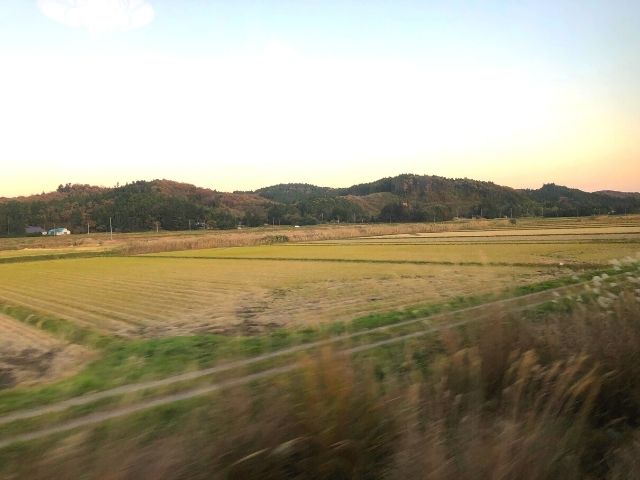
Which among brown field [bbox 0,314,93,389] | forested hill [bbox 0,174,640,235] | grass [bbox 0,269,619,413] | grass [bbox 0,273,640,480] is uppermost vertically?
forested hill [bbox 0,174,640,235]

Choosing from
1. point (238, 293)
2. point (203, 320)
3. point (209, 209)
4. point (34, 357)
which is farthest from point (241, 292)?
point (209, 209)

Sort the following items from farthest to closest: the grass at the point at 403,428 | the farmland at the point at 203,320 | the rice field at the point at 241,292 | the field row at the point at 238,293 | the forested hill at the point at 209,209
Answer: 1. the forested hill at the point at 209,209
2. the field row at the point at 238,293
3. the rice field at the point at 241,292
4. the farmland at the point at 203,320
5. the grass at the point at 403,428

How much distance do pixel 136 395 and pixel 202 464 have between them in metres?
3.84

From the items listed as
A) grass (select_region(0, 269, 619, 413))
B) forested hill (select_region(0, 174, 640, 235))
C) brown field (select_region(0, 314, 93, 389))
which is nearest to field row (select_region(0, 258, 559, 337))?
grass (select_region(0, 269, 619, 413))

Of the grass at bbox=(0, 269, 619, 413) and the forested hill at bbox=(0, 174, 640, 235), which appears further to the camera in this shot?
the forested hill at bbox=(0, 174, 640, 235)

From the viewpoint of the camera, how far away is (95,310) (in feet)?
46.8

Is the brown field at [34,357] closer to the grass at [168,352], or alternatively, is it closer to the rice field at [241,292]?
the rice field at [241,292]

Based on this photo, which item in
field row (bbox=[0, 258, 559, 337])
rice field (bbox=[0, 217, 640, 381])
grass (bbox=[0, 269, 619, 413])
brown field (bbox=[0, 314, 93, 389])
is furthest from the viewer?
field row (bbox=[0, 258, 559, 337])

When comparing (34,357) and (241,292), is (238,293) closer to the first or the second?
(241,292)

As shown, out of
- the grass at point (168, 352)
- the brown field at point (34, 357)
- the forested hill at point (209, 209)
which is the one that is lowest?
the brown field at point (34, 357)

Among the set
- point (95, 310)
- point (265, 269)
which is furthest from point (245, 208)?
point (95, 310)

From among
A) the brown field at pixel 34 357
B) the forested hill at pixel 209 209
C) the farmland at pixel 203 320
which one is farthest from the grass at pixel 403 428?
the forested hill at pixel 209 209

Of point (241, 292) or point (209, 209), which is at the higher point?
point (209, 209)

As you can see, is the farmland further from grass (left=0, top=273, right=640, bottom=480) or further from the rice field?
grass (left=0, top=273, right=640, bottom=480)
